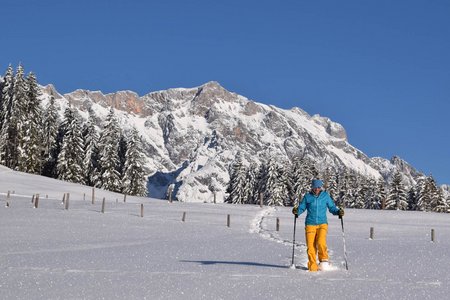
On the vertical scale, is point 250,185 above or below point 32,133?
below

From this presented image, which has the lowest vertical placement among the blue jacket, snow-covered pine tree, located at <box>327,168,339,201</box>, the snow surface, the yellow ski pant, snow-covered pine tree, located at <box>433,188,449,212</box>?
the snow surface

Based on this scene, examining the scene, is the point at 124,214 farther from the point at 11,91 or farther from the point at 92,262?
the point at 11,91

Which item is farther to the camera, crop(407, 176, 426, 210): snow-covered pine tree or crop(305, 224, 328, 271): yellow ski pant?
crop(407, 176, 426, 210): snow-covered pine tree

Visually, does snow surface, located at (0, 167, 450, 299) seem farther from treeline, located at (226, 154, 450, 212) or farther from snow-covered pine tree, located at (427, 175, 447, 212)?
snow-covered pine tree, located at (427, 175, 447, 212)

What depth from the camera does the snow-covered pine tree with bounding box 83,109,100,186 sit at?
72188 mm

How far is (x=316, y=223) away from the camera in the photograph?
12172 millimetres

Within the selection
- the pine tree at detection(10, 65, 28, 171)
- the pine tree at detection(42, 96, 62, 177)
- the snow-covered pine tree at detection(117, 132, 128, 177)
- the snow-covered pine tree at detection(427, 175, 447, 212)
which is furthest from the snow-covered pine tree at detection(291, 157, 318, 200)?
the pine tree at detection(10, 65, 28, 171)

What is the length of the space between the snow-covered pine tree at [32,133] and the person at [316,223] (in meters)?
59.9

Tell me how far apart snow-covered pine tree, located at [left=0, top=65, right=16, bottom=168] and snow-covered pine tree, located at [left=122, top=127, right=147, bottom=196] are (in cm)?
1443

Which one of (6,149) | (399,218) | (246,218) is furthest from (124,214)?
(6,149)

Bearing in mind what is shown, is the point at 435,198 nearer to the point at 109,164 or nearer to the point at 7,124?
the point at 109,164

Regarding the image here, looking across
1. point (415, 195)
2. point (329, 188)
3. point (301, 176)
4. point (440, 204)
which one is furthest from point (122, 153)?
point (440, 204)

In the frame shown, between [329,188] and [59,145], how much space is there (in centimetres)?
4263

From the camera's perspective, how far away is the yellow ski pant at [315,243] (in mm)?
11836
